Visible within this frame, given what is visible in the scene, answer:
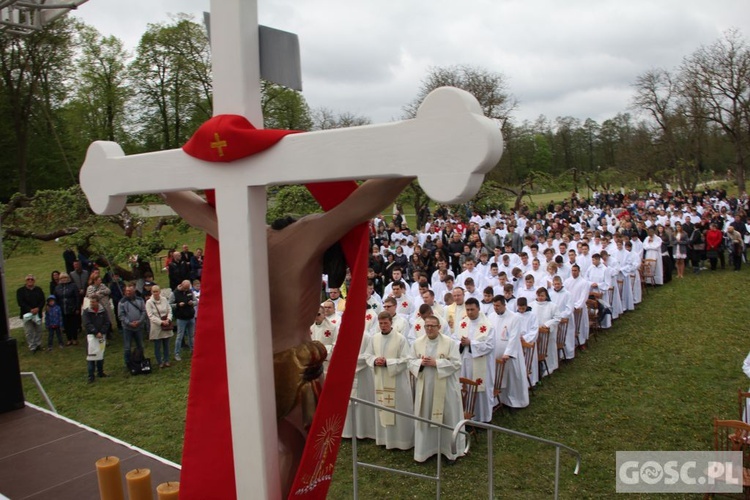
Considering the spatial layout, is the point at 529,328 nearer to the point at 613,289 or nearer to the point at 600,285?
the point at 600,285

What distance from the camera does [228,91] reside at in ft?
7.20

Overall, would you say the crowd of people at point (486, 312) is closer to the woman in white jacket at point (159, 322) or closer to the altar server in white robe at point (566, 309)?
the altar server in white robe at point (566, 309)

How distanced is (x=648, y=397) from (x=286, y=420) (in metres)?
7.53

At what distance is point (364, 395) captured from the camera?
8164 mm

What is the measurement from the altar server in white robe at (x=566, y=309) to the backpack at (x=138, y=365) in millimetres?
7315

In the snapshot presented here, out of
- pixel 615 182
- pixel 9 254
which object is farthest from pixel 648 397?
pixel 615 182

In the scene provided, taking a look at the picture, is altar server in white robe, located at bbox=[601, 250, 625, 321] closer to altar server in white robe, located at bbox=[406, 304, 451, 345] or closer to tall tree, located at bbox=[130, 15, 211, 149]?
altar server in white robe, located at bbox=[406, 304, 451, 345]

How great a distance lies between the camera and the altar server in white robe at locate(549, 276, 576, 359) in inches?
411

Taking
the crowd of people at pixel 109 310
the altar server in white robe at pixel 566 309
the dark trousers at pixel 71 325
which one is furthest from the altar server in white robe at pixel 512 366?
the dark trousers at pixel 71 325

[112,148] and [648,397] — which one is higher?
[112,148]

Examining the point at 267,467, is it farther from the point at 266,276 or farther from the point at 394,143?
the point at 394,143

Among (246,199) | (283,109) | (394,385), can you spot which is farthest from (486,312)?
(283,109)

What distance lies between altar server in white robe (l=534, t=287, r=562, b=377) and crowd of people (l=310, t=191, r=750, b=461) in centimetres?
2

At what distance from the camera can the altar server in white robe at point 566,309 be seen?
10438mm
